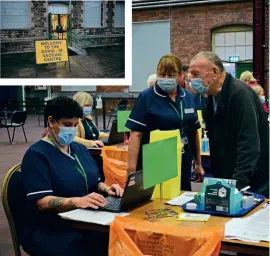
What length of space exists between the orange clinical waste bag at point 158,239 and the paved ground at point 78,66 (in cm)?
→ 217

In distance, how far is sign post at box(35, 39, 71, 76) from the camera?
4.04 metres

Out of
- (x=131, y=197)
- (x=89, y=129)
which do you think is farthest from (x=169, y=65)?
(x=89, y=129)

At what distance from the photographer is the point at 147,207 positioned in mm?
2918

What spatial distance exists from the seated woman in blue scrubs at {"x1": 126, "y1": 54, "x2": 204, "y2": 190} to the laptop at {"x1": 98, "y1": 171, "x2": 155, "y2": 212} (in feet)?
2.71

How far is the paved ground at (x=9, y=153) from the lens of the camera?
15.8 ft

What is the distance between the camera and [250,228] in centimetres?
242

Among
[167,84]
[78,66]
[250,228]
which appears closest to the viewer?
[250,228]

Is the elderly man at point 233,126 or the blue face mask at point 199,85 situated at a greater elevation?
the blue face mask at point 199,85

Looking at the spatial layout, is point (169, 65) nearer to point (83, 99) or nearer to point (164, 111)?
point (164, 111)

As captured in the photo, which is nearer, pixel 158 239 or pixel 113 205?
pixel 158 239

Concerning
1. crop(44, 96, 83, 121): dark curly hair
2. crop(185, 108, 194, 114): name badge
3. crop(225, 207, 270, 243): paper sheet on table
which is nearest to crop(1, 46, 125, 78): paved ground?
crop(185, 108, 194, 114): name badge

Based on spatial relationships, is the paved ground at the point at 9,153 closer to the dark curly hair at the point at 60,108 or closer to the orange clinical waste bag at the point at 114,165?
the orange clinical waste bag at the point at 114,165

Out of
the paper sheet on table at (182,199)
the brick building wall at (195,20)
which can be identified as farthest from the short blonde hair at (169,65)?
the brick building wall at (195,20)

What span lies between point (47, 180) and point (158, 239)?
35.9 inches
